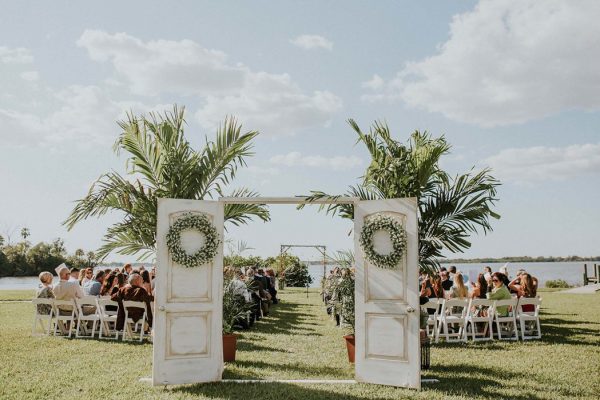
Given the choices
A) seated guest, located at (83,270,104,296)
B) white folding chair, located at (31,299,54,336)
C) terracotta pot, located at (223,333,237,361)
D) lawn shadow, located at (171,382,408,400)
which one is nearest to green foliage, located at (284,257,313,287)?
seated guest, located at (83,270,104,296)

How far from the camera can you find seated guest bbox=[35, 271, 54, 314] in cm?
1112

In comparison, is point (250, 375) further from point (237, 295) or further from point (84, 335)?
point (84, 335)

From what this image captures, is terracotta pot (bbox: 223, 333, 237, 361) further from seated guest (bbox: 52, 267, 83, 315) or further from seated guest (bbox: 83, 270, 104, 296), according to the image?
seated guest (bbox: 83, 270, 104, 296)

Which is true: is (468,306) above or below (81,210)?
below

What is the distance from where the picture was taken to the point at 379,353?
7.07 meters

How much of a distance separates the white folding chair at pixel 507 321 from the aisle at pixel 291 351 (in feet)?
10.1

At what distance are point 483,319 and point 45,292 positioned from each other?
29.6ft

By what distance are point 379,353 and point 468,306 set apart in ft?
13.0

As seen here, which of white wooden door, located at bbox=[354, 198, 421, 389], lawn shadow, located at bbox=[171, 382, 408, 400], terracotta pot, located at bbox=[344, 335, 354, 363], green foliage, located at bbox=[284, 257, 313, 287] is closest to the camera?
lawn shadow, located at bbox=[171, 382, 408, 400]

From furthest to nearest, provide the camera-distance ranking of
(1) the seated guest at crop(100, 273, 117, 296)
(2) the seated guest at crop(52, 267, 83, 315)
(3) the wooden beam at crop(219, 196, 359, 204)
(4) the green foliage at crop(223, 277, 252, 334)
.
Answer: (1) the seated guest at crop(100, 273, 117, 296) < (2) the seated guest at crop(52, 267, 83, 315) < (4) the green foliage at crop(223, 277, 252, 334) < (3) the wooden beam at crop(219, 196, 359, 204)

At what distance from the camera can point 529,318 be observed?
1078cm

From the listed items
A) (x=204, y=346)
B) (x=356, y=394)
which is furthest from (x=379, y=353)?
(x=204, y=346)

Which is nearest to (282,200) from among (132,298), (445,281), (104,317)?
(132,298)

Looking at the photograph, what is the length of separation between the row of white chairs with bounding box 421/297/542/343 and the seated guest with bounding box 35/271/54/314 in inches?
303
